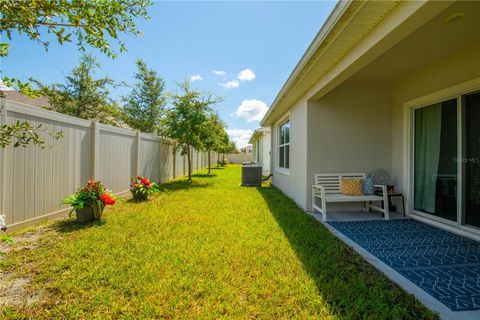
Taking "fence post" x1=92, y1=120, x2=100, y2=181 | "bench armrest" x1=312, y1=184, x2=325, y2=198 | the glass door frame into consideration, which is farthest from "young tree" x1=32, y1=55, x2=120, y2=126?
the glass door frame

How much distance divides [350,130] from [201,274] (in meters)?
4.59

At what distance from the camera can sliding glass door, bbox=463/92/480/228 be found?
3.70m

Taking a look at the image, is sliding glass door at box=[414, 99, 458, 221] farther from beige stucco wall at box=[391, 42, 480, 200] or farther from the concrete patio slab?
the concrete patio slab

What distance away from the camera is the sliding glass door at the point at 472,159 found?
370 centimetres

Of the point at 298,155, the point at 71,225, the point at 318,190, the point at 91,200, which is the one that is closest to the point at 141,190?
the point at 91,200

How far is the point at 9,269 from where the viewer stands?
2.61 metres

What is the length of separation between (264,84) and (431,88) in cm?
865

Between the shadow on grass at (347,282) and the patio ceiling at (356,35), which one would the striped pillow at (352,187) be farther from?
the patio ceiling at (356,35)

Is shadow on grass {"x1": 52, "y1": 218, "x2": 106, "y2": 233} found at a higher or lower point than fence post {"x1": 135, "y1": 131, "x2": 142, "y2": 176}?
lower

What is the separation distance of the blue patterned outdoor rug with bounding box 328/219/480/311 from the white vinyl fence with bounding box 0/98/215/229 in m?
3.92

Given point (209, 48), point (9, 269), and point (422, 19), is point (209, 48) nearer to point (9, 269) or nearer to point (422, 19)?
point (422, 19)

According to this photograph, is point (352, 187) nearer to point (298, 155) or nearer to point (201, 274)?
point (298, 155)

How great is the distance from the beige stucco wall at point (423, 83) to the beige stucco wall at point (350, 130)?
174mm

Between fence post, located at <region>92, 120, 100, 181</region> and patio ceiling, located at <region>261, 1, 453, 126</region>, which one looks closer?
patio ceiling, located at <region>261, 1, 453, 126</region>
